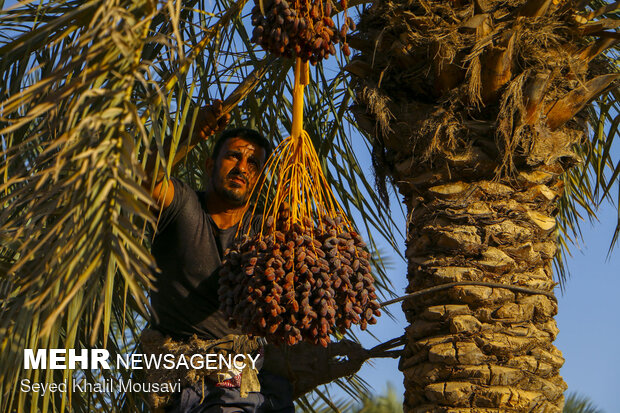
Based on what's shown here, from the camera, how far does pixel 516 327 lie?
2578mm

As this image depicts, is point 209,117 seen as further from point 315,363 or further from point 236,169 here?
point 315,363

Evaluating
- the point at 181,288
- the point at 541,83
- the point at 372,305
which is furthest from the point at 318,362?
the point at 541,83

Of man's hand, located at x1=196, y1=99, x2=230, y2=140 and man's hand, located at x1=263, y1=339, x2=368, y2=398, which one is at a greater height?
man's hand, located at x1=196, y1=99, x2=230, y2=140

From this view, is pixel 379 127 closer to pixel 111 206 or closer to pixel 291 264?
pixel 291 264

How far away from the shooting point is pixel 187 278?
3021mm

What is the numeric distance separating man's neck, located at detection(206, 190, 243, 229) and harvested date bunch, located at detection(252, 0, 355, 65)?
99 cm

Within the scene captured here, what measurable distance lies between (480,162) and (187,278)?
1.09 meters

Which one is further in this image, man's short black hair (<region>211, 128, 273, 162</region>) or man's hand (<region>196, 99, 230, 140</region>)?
man's short black hair (<region>211, 128, 273, 162</region>)

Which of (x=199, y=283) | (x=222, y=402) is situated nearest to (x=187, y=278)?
(x=199, y=283)

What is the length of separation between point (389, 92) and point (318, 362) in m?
1.00

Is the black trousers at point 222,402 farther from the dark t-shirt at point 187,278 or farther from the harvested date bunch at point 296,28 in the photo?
the harvested date bunch at point 296,28

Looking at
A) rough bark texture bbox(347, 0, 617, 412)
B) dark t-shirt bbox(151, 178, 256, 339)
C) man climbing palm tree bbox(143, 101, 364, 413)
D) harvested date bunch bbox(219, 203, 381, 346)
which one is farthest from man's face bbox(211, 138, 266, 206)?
harvested date bunch bbox(219, 203, 381, 346)

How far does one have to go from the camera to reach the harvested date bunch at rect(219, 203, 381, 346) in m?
2.18

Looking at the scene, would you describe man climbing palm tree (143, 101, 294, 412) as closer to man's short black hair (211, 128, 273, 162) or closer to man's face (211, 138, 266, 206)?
man's face (211, 138, 266, 206)
